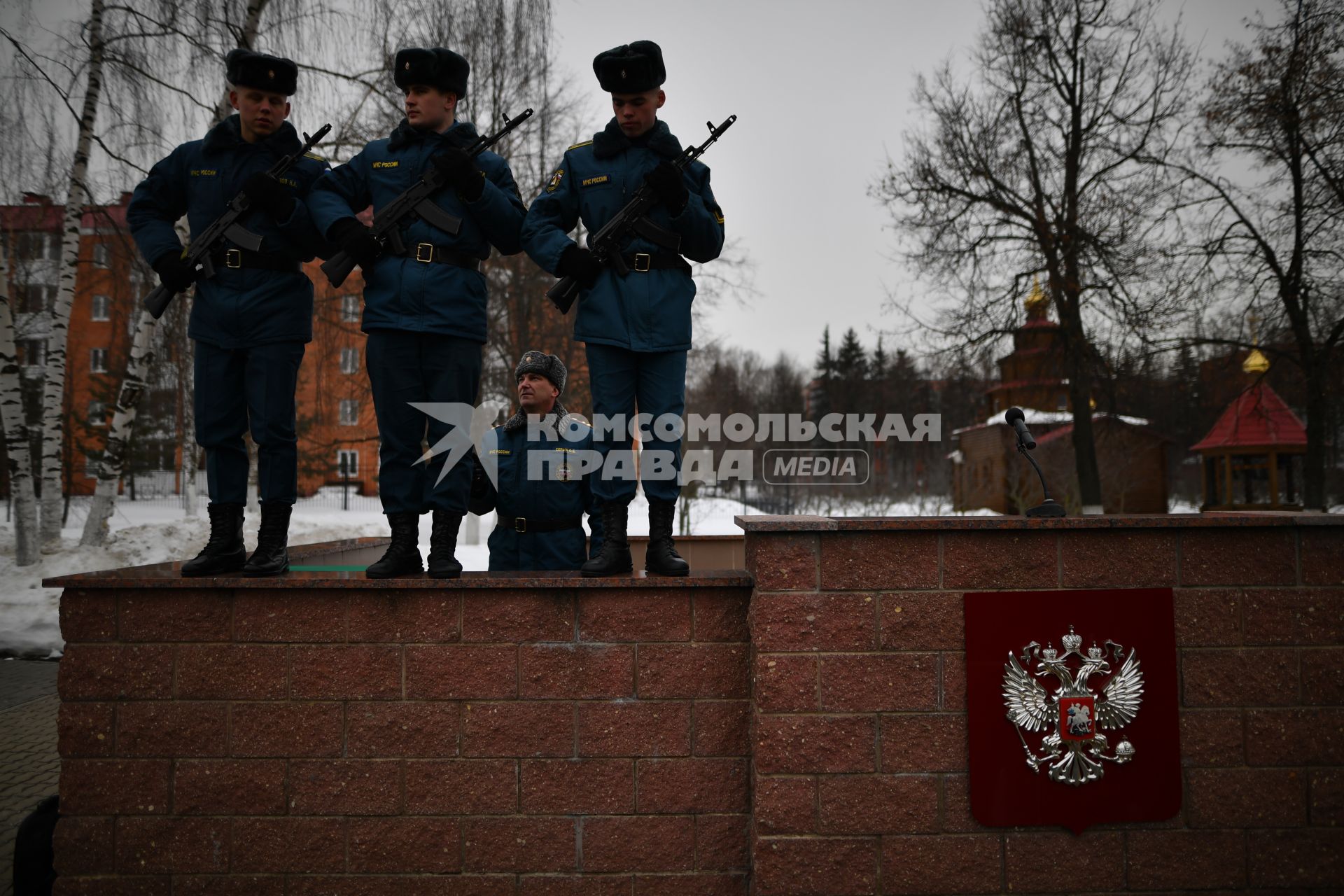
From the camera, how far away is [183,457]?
27.0 meters

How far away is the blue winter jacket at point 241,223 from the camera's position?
129 inches

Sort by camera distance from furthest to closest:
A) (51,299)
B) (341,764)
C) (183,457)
A: (183,457) → (51,299) → (341,764)

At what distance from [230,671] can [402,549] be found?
731mm

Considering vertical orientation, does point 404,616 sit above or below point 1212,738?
above

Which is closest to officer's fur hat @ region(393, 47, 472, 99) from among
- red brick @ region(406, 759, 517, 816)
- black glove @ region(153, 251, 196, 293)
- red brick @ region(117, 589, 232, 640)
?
black glove @ region(153, 251, 196, 293)

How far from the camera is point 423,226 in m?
3.22

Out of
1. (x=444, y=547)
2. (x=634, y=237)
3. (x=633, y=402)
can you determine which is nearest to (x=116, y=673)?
(x=444, y=547)

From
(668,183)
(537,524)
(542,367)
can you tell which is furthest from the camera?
(542,367)

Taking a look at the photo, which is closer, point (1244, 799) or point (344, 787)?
point (1244, 799)

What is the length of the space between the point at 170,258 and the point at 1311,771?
15.4 ft

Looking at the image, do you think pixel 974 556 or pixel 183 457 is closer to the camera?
pixel 974 556

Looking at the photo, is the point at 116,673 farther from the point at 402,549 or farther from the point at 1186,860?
the point at 1186,860

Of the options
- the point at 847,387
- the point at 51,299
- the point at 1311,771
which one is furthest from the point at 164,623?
the point at 847,387

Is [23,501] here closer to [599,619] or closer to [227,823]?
[227,823]
